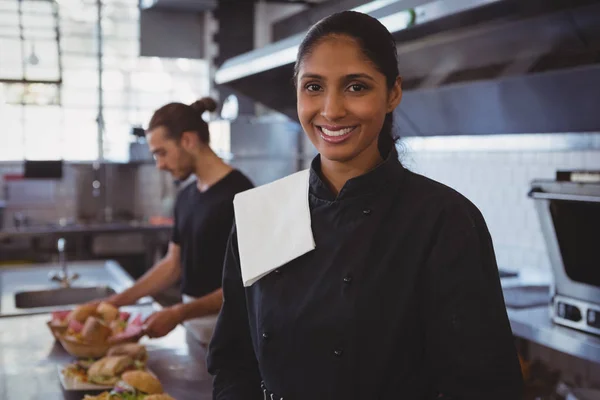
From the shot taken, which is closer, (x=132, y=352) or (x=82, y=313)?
(x=132, y=352)

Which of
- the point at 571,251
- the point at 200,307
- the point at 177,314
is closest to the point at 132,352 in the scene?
the point at 177,314

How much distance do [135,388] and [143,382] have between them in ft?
0.09

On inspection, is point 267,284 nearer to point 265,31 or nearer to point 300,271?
point 300,271

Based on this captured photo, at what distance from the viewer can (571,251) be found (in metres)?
2.97

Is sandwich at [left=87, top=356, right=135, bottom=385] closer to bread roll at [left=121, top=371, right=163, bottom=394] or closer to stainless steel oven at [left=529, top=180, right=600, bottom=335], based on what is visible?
bread roll at [left=121, top=371, right=163, bottom=394]

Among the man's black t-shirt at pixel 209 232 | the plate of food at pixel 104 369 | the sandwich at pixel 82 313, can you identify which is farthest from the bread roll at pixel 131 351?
the man's black t-shirt at pixel 209 232

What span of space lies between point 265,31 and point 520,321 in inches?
226

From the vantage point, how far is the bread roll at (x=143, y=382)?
2.05 m

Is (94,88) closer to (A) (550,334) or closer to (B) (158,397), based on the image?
(A) (550,334)

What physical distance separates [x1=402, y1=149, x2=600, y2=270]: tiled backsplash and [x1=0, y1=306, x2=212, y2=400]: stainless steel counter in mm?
1665

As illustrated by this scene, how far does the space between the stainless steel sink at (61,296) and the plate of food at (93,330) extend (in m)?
1.31

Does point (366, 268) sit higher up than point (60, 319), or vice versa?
point (366, 268)

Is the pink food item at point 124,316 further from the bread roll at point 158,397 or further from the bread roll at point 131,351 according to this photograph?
the bread roll at point 158,397

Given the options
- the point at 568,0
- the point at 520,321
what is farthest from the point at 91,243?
the point at 568,0
